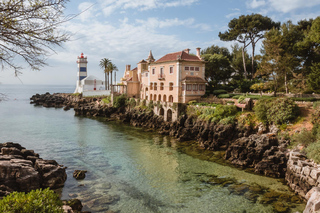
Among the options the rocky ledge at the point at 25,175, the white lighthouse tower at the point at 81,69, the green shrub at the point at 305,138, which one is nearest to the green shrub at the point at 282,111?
the green shrub at the point at 305,138

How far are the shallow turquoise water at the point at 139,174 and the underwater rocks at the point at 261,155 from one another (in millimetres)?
1233

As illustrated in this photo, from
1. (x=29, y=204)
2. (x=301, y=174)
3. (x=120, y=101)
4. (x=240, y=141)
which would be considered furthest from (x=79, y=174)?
(x=120, y=101)

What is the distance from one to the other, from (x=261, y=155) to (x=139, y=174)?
11.2 metres

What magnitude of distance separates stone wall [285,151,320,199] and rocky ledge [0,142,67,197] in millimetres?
16879

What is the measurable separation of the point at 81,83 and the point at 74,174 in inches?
2585

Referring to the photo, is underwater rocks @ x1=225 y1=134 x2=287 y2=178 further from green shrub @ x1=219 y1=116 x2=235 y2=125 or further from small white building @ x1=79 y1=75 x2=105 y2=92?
small white building @ x1=79 y1=75 x2=105 y2=92

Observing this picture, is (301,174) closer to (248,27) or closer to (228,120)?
(228,120)

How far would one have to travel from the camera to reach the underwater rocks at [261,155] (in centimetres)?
1941

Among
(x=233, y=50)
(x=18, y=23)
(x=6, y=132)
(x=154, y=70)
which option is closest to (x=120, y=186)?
(x=18, y=23)

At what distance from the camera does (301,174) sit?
53.1 ft

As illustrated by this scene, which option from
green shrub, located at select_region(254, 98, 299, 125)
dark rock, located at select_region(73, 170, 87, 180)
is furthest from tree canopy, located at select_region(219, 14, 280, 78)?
dark rock, located at select_region(73, 170, 87, 180)

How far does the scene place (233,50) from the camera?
208ft

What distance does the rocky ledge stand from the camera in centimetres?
1488

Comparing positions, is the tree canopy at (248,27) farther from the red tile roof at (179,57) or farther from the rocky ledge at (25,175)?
the rocky ledge at (25,175)
